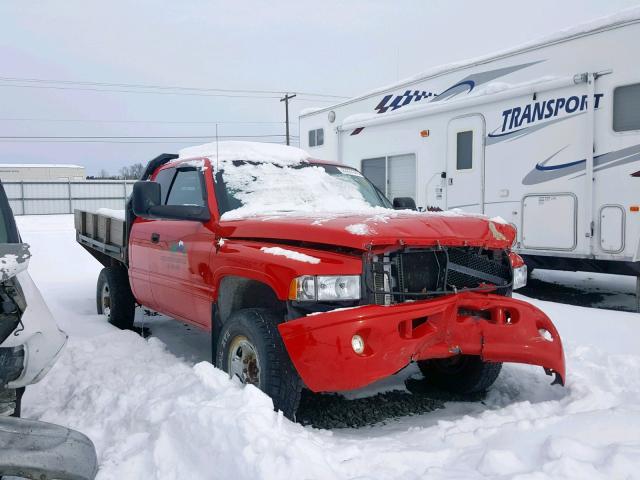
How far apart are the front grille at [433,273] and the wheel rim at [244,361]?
0.85 meters

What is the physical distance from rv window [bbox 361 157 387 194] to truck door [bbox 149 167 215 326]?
5116 mm

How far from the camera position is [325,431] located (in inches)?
142

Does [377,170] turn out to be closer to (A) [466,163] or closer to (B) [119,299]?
(A) [466,163]

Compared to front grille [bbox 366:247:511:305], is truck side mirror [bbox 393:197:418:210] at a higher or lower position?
higher

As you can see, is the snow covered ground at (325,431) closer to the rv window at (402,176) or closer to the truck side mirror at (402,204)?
the truck side mirror at (402,204)

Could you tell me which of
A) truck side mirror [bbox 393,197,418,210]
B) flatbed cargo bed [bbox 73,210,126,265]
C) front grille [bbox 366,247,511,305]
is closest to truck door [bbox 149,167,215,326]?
flatbed cargo bed [bbox 73,210,126,265]

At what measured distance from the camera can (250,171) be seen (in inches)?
193

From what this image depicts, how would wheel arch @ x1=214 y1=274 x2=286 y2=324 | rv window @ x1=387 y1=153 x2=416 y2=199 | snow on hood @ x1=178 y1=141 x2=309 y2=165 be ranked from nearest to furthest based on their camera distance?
wheel arch @ x1=214 y1=274 x2=286 y2=324
snow on hood @ x1=178 y1=141 x2=309 y2=165
rv window @ x1=387 y1=153 x2=416 y2=199

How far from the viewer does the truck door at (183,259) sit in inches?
176

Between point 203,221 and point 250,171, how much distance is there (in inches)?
26.5

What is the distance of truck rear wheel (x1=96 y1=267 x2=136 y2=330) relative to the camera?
20.9ft

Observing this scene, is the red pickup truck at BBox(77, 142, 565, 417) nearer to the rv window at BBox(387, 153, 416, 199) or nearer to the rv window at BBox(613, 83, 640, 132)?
the rv window at BBox(613, 83, 640, 132)

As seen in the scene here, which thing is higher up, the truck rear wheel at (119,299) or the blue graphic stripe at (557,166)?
the blue graphic stripe at (557,166)

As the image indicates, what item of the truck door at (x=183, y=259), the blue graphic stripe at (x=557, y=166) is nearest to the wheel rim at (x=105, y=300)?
the truck door at (x=183, y=259)
